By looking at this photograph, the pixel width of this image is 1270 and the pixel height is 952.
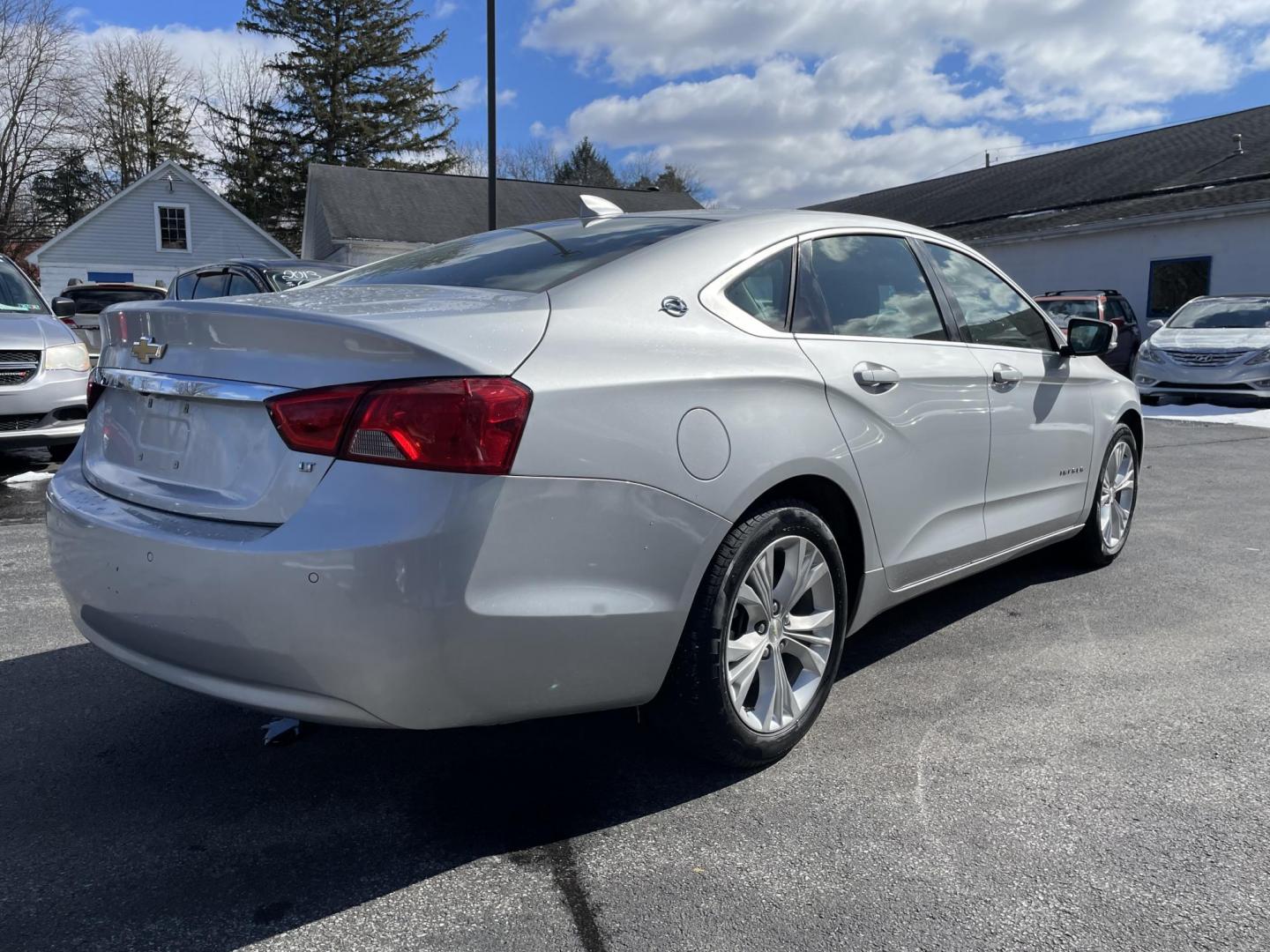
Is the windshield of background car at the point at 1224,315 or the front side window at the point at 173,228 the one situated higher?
the front side window at the point at 173,228

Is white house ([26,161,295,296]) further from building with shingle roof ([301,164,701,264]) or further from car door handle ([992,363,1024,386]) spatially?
car door handle ([992,363,1024,386])

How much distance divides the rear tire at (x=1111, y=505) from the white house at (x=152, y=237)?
3408 centimetres

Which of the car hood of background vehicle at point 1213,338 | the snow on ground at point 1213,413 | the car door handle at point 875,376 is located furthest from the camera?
the car hood of background vehicle at point 1213,338

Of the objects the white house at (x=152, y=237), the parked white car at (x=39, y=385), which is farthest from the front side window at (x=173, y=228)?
the parked white car at (x=39, y=385)

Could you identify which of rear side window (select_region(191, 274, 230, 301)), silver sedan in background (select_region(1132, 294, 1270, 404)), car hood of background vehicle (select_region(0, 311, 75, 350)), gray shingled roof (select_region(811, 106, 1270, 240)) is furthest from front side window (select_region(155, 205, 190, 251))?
silver sedan in background (select_region(1132, 294, 1270, 404))

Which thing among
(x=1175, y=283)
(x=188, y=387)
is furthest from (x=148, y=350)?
(x=1175, y=283)

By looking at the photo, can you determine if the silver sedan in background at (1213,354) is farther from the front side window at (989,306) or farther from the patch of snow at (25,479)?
the patch of snow at (25,479)

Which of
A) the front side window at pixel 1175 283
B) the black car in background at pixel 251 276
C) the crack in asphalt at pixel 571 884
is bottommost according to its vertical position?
the crack in asphalt at pixel 571 884

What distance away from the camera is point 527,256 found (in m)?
3.19

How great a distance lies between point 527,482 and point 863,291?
1.71m

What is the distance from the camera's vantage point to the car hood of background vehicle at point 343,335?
226 centimetres

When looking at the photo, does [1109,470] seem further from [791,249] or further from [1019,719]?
[791,249]

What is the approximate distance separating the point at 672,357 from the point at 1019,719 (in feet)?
5.58

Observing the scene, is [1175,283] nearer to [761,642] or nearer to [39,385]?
[39,385]
